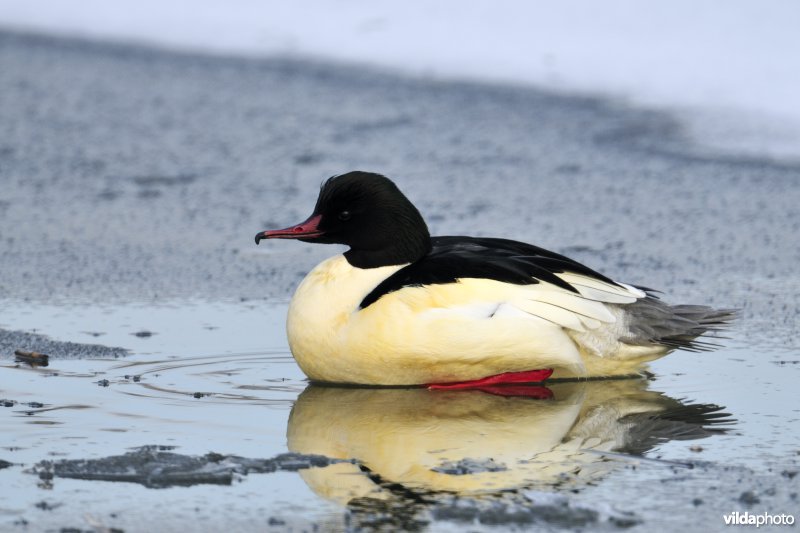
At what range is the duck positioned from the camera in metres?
4.91

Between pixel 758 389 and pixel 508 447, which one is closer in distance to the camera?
pixel 508 447

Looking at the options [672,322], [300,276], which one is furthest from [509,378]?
[300,276]

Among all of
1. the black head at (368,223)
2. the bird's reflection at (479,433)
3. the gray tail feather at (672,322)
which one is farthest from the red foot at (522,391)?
the black head at (368,223)

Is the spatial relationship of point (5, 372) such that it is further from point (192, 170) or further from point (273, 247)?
point (192, 170)

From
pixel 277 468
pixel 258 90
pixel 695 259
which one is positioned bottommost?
pixel 277 468

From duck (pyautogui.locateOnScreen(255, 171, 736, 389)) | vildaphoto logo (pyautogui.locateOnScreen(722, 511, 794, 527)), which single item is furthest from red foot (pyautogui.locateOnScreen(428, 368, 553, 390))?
vildaphoto logo (pyautogui.locateOnScreen(722, 511, 794, 527))

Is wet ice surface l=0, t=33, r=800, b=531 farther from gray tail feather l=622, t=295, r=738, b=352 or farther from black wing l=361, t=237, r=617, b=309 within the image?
black wing l=361, t=237, r=617, b=309

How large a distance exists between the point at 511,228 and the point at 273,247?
1.24m

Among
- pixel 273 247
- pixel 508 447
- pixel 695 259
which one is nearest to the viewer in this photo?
pixel 508 447

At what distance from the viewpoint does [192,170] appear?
27.3 feet

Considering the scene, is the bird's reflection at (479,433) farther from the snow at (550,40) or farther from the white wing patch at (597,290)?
the snow at (550,40)

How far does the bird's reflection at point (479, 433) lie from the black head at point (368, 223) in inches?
21.0

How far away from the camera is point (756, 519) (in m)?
3.60

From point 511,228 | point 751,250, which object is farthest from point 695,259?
point 511,228
